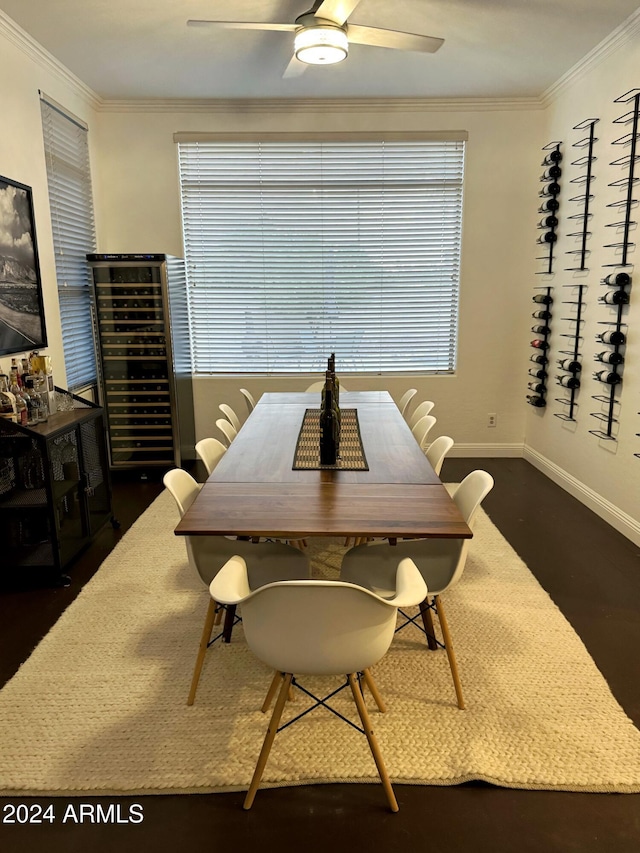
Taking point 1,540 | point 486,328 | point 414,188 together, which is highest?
point 414,188

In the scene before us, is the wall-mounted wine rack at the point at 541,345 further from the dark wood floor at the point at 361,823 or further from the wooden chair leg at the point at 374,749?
the wooden chair leg at the point at 374,749

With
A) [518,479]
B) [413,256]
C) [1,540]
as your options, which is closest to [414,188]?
[413,256]

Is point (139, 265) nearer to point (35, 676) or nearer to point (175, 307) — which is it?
point (175, 307)

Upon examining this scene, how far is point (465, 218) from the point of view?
16.8 feet

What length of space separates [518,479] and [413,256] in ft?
7.15

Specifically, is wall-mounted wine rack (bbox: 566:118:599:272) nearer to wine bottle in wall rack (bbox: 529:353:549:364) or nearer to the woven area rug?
wine bottle in wall rack (bbox: 529:353:549:364)

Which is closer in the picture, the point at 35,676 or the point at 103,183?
the point at 35,676

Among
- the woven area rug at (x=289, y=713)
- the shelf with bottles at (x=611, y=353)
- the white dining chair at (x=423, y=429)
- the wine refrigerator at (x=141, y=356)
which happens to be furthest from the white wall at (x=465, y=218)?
the woven area rug at (x=289, y=713)

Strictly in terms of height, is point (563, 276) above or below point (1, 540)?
above

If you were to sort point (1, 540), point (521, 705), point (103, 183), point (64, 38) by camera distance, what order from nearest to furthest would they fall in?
point (521, 705) < point (1, 540) < point (64, 38) < point (103, 183)

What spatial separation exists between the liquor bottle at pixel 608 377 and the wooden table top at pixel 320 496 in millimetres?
1604

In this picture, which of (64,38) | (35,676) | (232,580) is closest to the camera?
(232,580)

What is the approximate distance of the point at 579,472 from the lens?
4.32 metres

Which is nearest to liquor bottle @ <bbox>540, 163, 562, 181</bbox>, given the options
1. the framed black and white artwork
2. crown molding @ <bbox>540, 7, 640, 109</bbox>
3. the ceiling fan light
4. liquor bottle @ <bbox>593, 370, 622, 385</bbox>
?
crown molding @ <bbox>540, 7, 640, 109</bbox>
